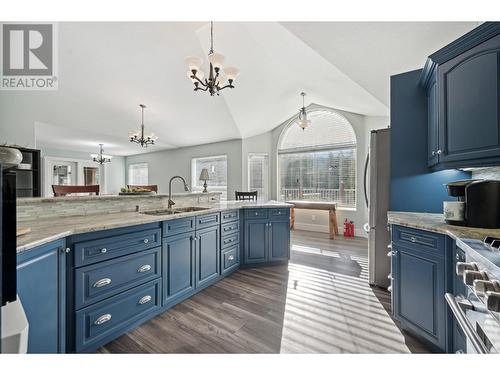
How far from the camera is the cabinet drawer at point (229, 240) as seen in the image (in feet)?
8.53

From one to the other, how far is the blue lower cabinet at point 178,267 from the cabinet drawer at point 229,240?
19.0 inches

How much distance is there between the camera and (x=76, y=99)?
3.97m

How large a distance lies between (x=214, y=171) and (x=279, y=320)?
515 centimetres

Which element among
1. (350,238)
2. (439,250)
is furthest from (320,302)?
(350,238)

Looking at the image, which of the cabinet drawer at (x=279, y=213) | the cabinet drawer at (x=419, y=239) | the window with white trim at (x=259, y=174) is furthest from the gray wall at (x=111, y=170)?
the cabinet drawer at (x=419, y=239)

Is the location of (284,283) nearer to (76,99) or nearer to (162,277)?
(162,277)

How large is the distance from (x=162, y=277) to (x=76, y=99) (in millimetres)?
4094

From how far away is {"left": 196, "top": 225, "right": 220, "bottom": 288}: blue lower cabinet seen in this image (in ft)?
7.36

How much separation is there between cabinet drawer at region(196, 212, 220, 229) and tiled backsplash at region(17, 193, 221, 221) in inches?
27.1

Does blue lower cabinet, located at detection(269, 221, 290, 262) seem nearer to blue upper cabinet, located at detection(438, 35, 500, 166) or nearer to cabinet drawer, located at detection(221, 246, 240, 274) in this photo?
cabinet drawer, located at detection(221, 246, 240, 274)

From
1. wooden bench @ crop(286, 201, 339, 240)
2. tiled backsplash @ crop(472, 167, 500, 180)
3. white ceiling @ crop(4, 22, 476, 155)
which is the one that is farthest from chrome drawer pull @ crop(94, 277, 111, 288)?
wooden bench @ crop(286, 201, 339, 240)

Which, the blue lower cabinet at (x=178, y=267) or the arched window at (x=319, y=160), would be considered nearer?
the blue lower cabinet at (x=178, y=267)

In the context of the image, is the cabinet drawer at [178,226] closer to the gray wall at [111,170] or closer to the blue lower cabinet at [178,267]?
the blue lower cabinet at [178,267]

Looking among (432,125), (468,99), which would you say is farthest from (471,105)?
(432,125)
